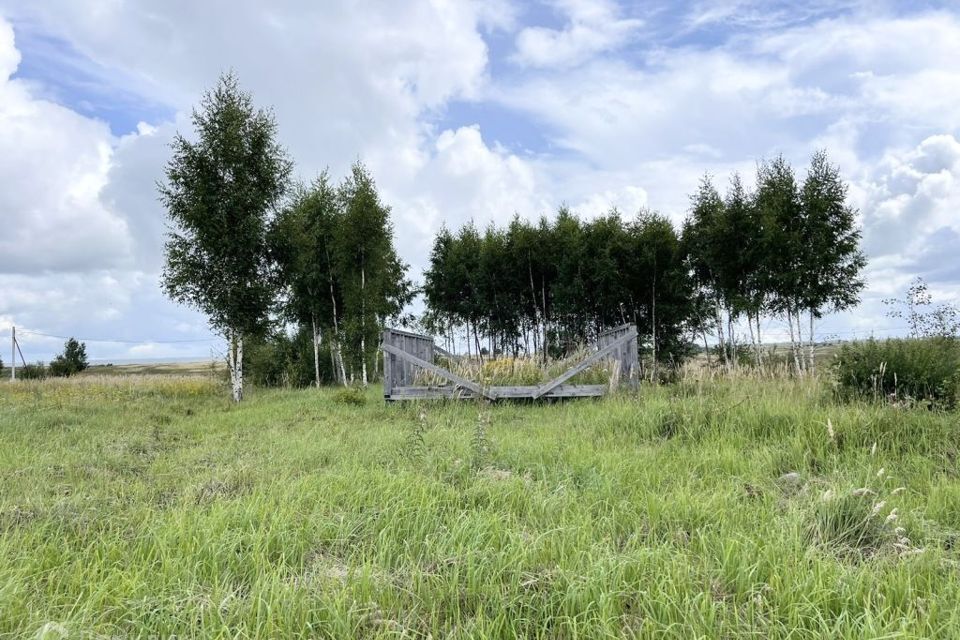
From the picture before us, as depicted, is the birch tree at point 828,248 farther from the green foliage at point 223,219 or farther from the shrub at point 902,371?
the green foliage at point 223,219

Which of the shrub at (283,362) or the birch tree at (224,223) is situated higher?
the birch tree at (224,223)

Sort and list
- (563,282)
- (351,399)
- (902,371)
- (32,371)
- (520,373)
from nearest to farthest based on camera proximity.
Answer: (902,371) → (520,373) → (351,399) → (563,282) → (32,371)

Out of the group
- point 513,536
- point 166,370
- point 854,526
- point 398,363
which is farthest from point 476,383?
point 166,370

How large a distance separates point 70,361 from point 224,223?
2570 cm

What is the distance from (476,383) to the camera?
10.4 m

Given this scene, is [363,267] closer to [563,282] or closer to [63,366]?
[563,282]

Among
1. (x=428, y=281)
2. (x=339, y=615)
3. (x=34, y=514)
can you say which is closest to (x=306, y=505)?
(x=339, y=615)

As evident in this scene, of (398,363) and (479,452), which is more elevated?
(398,363)

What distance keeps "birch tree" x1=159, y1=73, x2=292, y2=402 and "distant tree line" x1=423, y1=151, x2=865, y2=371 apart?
38.1ft

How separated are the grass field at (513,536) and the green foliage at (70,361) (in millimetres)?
32668

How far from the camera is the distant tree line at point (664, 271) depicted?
1778 centimetres

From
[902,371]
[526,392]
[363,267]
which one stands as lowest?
[526,392]

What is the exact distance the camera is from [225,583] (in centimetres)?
250

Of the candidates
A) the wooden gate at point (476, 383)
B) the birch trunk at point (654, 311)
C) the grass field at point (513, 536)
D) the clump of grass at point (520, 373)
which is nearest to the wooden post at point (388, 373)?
the wooden gate at point (476, 383)
